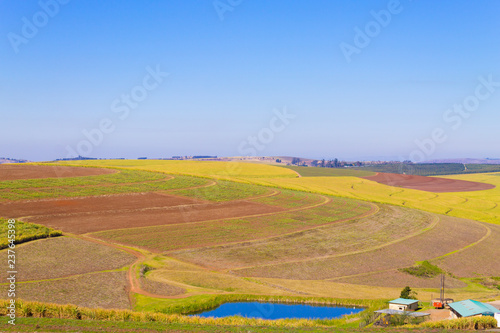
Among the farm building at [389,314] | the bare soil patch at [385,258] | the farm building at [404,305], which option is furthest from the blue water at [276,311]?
the bare soil patch at [385,258]

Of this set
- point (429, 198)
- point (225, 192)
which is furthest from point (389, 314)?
point (429, 198)

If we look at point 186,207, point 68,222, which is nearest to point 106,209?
point 68,222

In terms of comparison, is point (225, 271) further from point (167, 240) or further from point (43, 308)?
point (43, 308)

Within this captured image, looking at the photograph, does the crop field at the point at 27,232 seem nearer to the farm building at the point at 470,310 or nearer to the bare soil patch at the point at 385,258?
the bare soil patch at the point at 385,258

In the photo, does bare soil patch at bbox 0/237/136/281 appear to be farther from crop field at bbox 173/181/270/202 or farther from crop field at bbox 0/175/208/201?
crop field at bbox 173/181/270/202

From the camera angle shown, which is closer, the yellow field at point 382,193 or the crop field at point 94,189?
the crop field at point 94,189
